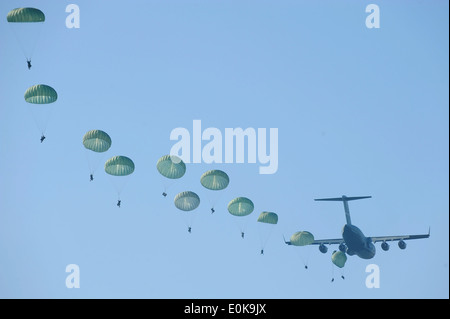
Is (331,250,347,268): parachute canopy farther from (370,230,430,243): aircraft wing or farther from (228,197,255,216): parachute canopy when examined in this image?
(228,197,255,216): parachute canopy

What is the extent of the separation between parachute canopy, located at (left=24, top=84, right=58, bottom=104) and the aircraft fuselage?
36.4 metres

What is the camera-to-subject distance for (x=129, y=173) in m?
80.4

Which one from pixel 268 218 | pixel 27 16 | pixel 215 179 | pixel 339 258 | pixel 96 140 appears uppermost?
pixel 27 16

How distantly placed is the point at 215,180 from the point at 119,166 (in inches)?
356

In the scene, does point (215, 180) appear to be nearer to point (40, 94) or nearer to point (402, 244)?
point (40, 94)

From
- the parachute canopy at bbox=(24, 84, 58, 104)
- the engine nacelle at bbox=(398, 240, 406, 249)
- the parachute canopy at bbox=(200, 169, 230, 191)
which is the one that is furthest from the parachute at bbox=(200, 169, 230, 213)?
the engine nacelle at bbox=(398, 240, 406, 249)

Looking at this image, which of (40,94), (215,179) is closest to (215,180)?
(215,179)

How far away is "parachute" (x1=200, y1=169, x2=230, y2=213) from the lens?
8050 cm

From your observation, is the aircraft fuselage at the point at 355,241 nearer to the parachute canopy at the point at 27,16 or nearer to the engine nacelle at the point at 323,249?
the engine nacelle at the point at 323,249

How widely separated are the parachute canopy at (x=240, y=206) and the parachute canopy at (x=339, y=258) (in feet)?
72.3

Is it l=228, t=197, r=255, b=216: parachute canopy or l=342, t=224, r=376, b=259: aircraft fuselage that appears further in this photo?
l=342, t=224, r=376, b=259: aircraft fuselage

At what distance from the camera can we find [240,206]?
82562mm
